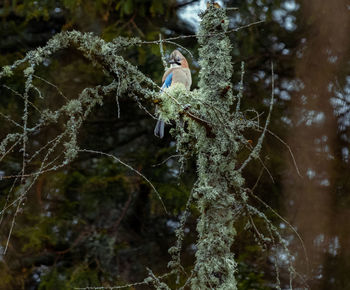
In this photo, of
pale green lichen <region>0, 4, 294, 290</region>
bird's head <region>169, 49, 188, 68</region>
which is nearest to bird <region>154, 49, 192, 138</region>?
bird's head <region>169, 49, 188, 68</region>

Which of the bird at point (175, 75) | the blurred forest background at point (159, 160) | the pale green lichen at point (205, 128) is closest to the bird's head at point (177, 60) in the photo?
the bird at point (175, 75)

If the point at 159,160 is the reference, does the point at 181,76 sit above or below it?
below

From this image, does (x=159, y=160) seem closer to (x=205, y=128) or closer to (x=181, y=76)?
(x=181, y=76)

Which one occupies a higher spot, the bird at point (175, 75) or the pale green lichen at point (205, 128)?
the bird at point (175, 75)

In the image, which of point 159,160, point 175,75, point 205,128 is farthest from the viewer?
point 159,160

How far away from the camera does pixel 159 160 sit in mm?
4742

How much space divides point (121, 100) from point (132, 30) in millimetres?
684

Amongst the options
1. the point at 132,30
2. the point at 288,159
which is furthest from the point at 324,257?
the point at 132,30

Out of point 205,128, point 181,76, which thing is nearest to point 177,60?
point 181,76

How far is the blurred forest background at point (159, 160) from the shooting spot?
388 cm

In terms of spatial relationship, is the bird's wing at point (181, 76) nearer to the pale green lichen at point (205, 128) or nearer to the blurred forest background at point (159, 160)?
the blurred forest background at point (159, 160)

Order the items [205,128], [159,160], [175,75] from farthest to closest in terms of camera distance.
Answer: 1. [159,160]
2. [175,75]
3. [205,128]

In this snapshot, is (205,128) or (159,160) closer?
(205,128)

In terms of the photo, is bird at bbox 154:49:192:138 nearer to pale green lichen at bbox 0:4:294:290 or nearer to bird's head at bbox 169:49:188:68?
bird's head at bbox 169:49:188:68
